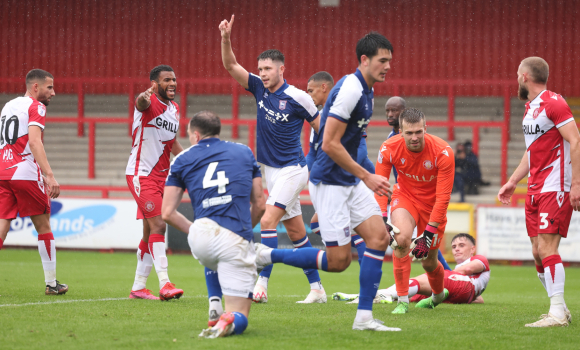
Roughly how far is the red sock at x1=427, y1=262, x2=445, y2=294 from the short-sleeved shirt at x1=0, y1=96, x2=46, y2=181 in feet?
14.0

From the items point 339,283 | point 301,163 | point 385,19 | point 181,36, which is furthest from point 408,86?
point 301,163

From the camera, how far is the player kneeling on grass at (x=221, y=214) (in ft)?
15.4

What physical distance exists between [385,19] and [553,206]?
15909mm

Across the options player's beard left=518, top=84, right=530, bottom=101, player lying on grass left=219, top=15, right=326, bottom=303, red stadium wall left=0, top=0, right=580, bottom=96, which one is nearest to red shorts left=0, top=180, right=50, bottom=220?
player lying on grass left=219, top=15, right=326, bottom=303

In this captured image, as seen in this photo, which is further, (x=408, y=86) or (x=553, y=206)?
(x=408, y=86)

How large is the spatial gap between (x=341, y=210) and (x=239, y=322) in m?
1.16

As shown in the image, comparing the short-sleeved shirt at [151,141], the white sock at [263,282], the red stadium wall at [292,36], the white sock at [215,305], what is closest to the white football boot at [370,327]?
the white sock at [215,305]

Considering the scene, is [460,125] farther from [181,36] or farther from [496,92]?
[181,36]

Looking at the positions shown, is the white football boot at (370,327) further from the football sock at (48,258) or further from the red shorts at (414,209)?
the football sock at (48,258)

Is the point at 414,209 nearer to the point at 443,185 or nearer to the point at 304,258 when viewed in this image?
the point at 443,185

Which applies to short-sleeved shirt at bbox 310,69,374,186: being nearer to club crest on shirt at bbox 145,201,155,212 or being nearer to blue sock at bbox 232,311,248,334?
blue sock at bbox 232,311,248,334

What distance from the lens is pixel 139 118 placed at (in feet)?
23.3

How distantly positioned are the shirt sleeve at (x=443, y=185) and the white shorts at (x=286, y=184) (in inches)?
56.2

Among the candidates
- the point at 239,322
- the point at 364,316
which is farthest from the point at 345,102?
the point at 239,322
